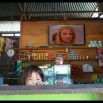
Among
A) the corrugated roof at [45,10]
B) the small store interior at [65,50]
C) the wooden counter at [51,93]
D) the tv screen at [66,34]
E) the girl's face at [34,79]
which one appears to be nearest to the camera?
the wooden counter at [51,93]

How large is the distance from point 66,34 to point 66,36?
52 mm

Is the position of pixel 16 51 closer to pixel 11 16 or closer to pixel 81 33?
pixel 81 33

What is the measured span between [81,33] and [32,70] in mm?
4687

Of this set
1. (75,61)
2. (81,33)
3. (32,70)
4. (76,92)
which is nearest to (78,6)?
(81,33)

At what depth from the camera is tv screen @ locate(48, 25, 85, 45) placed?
24.1ft

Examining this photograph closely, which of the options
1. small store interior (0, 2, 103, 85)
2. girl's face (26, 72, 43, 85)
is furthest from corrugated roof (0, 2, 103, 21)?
girl's face (26, 72, 43, 85)

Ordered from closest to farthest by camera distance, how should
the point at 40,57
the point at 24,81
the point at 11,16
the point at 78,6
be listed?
the point at 24,81 < the point at 40,57 < the point at 78,6 < the point at 11,16

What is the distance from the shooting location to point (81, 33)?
7.36 metres

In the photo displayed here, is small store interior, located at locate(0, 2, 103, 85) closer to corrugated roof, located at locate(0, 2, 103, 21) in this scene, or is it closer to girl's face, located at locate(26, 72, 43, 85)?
corrugated roof, located at locate(0, 2, 103, 21)

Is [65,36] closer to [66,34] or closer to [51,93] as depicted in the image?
[66,34]

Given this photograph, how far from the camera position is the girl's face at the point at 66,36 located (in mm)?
7355

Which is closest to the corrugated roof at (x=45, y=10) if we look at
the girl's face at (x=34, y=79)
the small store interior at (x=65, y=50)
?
the small store interior at (x=65, y=50)

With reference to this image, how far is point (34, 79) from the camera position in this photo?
8.52ft

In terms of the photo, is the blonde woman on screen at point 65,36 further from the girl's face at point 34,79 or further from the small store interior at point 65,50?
the girl's face at point 34,79
